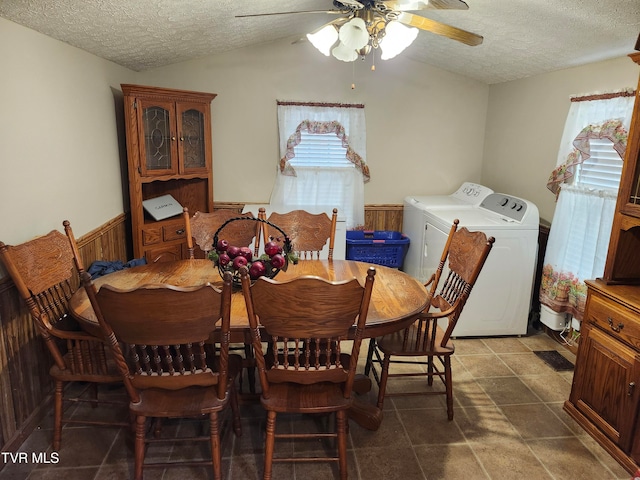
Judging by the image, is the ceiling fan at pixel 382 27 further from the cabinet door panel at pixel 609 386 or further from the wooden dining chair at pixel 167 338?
the cabinet door panel at pixel 609 386

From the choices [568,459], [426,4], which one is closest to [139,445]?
[568,459]

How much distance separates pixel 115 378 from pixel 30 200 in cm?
101

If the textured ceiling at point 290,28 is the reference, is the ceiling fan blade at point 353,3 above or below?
below

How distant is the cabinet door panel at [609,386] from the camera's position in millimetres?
2010

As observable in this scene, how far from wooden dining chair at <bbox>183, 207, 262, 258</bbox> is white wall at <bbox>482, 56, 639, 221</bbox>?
2.26 metres

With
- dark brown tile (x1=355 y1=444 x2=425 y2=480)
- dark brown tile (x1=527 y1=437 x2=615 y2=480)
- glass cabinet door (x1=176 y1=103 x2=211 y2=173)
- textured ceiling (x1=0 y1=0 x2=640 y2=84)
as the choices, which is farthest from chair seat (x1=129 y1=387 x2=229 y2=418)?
glass cabinet door (x1=176 y1=103 x2=211 y2=173)

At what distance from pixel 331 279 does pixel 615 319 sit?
4.43 feet

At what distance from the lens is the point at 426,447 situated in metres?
2.17

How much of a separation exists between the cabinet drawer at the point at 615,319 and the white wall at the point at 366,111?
246cm

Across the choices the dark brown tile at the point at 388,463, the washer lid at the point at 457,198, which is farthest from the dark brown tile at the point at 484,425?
the washer lid at the point at 457,198

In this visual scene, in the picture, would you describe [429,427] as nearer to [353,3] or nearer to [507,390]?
[507,390]

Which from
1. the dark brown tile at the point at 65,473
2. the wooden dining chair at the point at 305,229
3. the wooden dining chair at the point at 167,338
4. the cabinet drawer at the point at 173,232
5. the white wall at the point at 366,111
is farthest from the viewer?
the white wall at the point at 366,111

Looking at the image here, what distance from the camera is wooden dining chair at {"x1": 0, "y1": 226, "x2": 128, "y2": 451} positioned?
1885 millimetres

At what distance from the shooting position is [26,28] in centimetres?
222
